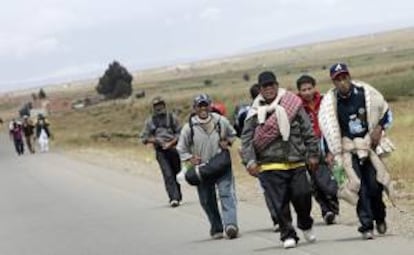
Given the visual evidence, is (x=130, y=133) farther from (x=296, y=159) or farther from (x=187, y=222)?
(x=296, y=159)

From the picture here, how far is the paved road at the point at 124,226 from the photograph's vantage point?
1092cm

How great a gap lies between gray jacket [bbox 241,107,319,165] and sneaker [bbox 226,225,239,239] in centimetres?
170

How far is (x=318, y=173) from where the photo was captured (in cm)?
1224

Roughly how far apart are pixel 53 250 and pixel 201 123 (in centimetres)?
259

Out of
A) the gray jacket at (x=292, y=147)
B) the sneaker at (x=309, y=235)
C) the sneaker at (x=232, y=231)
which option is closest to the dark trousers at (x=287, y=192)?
the gray jacket at (x=292, y=147)

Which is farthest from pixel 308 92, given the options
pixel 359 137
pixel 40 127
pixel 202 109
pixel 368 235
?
pixel 40 127

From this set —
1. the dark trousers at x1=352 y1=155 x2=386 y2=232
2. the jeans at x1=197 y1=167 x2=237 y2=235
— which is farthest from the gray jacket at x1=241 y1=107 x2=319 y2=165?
the jeans at x1=197 y1=167 x2=237 y2=235

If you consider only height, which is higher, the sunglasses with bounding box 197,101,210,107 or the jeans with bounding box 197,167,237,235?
the sunglasses with bounding box 197,101,210,107

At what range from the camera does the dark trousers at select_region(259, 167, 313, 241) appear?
34.1 ft

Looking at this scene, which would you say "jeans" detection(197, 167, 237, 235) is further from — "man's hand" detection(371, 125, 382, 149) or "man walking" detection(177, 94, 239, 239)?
"man's hand" detection(371, 125, 382, 149)

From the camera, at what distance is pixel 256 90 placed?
12.3m

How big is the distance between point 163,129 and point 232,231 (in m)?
5.44

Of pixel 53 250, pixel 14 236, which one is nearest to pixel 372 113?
pixel 53 250

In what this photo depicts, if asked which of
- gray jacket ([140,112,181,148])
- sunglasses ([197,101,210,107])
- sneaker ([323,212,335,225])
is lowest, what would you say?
sneaker ([323,212,335,225])
